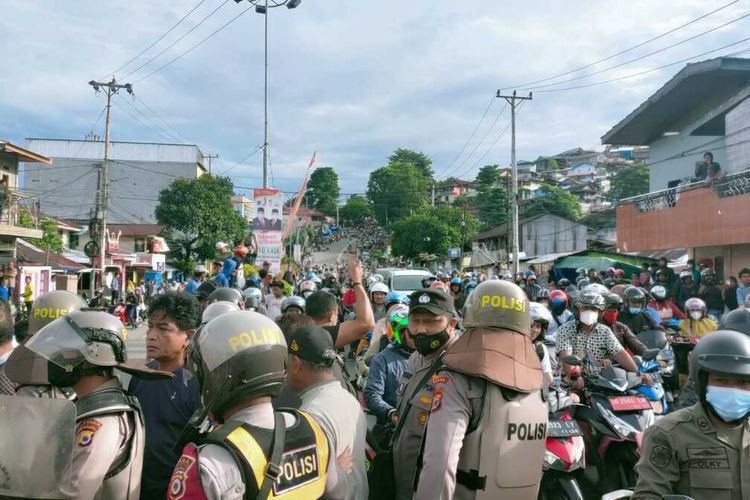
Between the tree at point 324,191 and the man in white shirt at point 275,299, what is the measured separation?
10365 cm

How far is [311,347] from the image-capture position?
9.53 ft

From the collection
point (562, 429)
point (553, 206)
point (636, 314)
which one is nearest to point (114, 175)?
point (553, 206)

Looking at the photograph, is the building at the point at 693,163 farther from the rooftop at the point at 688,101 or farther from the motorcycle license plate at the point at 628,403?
the motorcycle license plate at the point at 628,403

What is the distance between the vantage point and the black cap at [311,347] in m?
2.89

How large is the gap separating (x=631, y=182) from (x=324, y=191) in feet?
210

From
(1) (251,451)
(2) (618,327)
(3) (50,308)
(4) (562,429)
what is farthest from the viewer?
(2) (618,327)

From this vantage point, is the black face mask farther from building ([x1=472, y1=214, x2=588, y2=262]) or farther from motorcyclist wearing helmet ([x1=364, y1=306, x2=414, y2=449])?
building ([x1=472, y1=214, x2=588, y2=262])

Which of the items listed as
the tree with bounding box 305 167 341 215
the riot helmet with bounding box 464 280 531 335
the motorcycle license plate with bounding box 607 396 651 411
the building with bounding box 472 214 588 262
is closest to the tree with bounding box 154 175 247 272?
the building with bounding box 472 214 588 262

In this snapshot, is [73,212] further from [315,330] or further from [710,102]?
[315,330]

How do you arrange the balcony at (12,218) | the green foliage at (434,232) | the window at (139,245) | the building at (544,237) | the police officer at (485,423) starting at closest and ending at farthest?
the police officer at (485,423) < the balcony at (12,218) < the building at (544,237) < the window at (139,245) < the green foliage at (434,232)

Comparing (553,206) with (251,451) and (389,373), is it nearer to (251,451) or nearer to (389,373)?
(389,373)

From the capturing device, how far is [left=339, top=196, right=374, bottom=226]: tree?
10369cm

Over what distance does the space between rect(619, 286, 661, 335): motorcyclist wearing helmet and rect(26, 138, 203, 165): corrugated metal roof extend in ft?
195

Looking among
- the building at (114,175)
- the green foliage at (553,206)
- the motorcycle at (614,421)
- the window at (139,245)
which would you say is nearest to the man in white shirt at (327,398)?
the motorcycle at (614,421)
